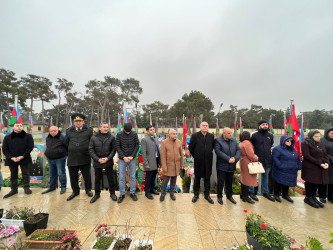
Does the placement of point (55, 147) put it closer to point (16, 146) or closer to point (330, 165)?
point (16, 146)

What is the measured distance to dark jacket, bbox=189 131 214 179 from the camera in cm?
379

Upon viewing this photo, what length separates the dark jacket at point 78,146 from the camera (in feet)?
12.6

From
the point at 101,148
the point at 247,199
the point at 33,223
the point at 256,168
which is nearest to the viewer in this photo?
the point at 33,223

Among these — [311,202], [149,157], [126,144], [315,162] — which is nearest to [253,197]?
[311,202]

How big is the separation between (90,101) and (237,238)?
39.6 m

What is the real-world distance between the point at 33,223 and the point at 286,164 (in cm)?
507

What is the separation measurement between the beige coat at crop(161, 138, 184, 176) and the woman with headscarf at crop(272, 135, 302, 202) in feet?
7.71

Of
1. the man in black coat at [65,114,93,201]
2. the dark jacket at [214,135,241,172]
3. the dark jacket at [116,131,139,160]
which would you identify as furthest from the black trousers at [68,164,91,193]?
the dark jacket at [214,135,241,172]

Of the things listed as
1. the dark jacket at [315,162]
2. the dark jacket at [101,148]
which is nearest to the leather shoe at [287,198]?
the dark jacket at [315,162]

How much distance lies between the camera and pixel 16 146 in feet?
13.2

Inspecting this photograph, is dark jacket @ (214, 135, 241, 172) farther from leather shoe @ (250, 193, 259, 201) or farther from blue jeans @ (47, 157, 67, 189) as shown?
blue jeans @ (47, 157, 67, 189)

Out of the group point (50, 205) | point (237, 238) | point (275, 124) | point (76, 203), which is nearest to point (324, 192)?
point (237, 238)

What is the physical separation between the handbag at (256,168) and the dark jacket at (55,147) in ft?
14.7

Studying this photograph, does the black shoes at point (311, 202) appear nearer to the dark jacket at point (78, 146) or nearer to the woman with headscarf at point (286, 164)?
the woman with headscarf at point (286, 164)
